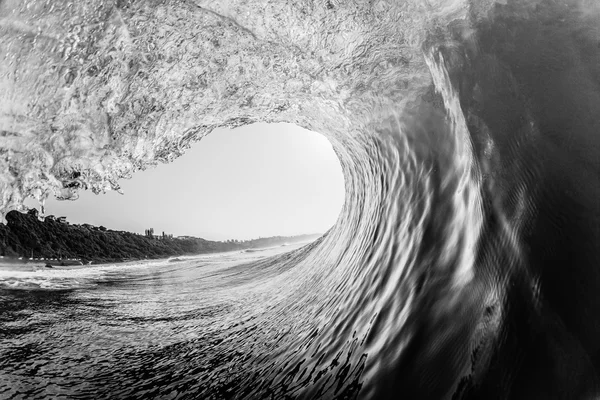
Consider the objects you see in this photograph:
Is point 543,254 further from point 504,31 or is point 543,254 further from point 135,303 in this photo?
point 135,303

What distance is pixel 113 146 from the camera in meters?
5.81

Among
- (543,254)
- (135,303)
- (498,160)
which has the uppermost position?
(498,160)

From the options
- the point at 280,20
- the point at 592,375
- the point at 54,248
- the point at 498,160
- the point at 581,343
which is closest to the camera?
the point at 592,375

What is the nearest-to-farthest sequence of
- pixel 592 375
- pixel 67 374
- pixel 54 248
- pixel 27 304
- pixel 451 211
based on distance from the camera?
pixel 592 375
pixel 451 211
pixel 67 374
pixel 27 304
pixel 54 248

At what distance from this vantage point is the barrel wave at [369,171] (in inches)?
85.0

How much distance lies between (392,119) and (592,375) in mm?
4633

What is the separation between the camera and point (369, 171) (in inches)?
295

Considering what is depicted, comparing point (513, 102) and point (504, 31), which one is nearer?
point (513, 102)

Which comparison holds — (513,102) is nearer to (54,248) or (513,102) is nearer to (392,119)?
(392,119)

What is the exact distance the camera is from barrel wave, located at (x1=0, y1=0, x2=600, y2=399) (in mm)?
2158

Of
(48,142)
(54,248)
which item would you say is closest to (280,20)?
(48,142)

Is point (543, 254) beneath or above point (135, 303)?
above

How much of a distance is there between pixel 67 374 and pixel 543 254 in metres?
4.72

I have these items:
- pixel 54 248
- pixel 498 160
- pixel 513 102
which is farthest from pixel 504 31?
pixel 54 248
